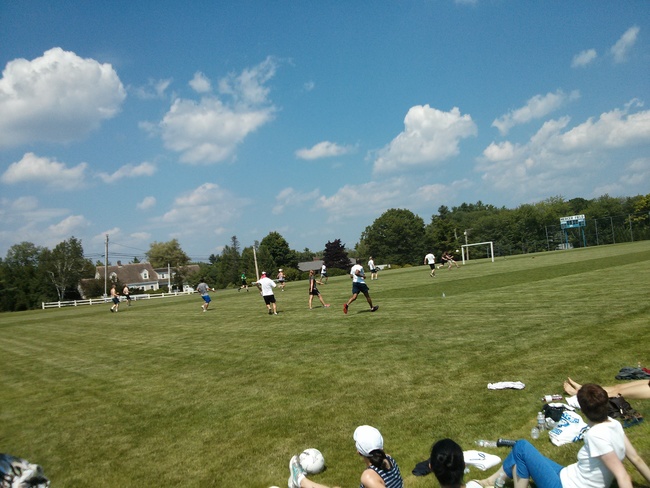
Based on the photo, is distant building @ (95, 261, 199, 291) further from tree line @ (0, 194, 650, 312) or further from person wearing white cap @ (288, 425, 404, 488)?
person wearing white cap @ (288, 425, 404, 488)

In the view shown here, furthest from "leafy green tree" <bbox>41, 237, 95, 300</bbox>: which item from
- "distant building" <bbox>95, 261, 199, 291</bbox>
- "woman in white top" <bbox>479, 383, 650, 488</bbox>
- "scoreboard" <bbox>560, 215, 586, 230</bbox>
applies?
"woman in white top" <bbox>479, 383, 650, 488</bbox>

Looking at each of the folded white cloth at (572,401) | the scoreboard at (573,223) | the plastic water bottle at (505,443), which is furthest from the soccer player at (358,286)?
the scoreboard at (573,223)

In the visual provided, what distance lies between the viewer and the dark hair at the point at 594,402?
3699 mm

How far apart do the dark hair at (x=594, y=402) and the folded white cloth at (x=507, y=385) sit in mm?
3150

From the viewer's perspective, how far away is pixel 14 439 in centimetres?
753

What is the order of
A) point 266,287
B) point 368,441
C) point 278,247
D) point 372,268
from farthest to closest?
1. point 278,247
2. point 372,268
3. point 266,287
4. point 368,441

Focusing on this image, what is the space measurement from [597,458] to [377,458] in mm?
1723

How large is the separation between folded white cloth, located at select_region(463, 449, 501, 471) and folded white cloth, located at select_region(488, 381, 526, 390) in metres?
2.15

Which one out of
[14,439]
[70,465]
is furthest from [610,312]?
[14,439]

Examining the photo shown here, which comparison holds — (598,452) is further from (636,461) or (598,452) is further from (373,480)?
(373,480)

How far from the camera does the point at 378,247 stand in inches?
4370

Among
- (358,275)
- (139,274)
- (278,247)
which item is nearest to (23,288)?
(139,274)

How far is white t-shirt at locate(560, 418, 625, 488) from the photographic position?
3654 millimetres

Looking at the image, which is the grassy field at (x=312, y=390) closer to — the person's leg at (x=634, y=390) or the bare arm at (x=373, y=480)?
the person's leg at (x=634, y=390)
